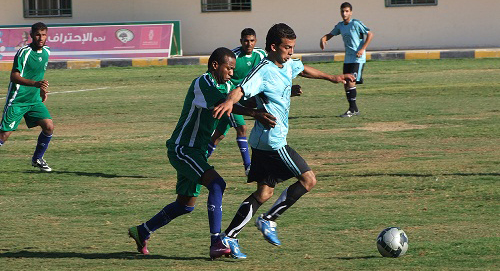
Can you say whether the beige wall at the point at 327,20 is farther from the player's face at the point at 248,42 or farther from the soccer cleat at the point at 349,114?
the player's face at the point at 248,42

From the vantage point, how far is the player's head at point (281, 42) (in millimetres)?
7996

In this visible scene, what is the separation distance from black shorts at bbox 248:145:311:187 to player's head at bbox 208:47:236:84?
66 cm

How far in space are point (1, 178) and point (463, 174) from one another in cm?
561

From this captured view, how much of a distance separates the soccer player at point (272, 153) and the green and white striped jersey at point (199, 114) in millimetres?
336

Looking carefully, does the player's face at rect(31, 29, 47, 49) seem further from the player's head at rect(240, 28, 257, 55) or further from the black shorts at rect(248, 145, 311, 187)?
the black shorts at rect(248, 145, 311, 187)

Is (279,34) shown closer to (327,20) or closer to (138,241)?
(138,241)

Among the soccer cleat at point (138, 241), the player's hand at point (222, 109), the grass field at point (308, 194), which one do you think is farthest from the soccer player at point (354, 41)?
the player's hand at point (222, 109)

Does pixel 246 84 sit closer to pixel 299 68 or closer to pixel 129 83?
pixel 299 68

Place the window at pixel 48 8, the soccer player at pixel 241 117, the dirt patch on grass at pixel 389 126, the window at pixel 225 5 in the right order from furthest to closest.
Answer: the window at pixel 48 8, the window at pixel 225 5, the dirt patch on grass at pixel 389 126, the soccer player at pixel 241 117

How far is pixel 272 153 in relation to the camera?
26.1ft

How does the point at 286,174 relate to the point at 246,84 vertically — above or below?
below

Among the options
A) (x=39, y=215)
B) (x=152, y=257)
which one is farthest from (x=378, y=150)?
(x=152, y=257)

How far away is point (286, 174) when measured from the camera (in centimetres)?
803

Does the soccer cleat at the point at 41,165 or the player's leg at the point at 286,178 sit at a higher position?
the player's leg at the point at 286,178
